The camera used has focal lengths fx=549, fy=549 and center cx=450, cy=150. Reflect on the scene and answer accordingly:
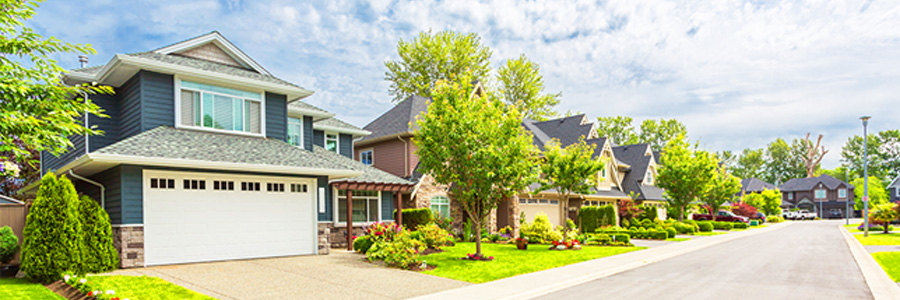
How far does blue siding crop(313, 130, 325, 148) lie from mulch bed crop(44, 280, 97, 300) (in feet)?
44.4

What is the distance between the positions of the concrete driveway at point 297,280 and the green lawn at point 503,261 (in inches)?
40.6

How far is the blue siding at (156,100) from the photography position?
15508 millimetres

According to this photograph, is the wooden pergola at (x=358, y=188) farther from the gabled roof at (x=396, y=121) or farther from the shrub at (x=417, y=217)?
the gabled roof at (x=396, y=121)

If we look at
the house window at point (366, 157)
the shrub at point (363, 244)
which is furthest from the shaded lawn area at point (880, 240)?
the house window at point (366, 157)

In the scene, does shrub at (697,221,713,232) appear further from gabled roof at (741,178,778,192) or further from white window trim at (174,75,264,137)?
gabled roof at (741,178,778,192)

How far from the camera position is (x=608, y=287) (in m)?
12.3

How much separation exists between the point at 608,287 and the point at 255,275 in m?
8.15

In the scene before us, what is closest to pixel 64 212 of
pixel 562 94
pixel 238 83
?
pixel 238 83

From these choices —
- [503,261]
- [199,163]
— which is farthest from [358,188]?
[199,163]

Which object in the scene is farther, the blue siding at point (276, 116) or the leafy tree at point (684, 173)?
the leafy tree at point (684, 173)

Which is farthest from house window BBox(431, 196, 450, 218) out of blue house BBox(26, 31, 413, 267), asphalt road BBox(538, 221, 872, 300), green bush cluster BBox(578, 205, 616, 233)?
green bush cluster BBox(578, 205, 616, 233)

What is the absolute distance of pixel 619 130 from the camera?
2719 inches

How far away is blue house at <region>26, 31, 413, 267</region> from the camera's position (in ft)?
45.6

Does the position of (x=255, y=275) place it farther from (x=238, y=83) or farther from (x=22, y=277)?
(x=238, y=83)
